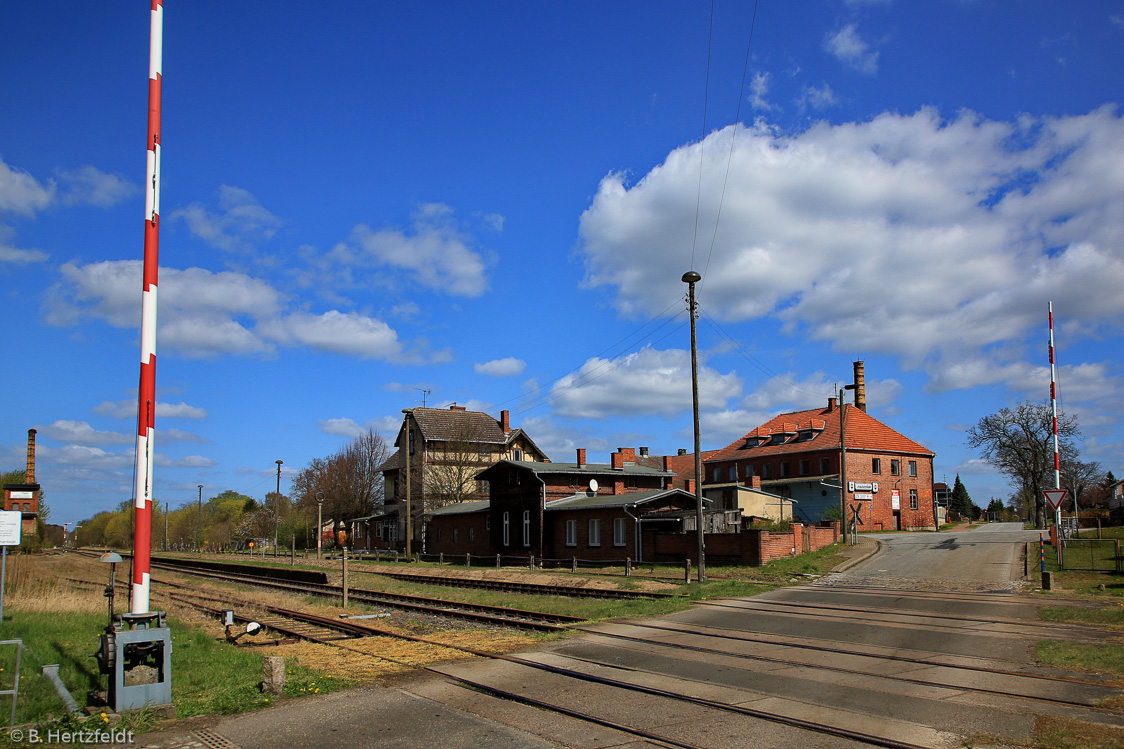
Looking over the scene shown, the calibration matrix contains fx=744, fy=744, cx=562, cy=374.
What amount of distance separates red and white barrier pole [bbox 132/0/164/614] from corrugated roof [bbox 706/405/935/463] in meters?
52.3

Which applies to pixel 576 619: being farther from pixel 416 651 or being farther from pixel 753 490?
pixel 753 490

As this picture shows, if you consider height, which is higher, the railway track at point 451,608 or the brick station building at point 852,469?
the brick station building at point 852,469

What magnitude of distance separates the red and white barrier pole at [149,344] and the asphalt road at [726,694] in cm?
176

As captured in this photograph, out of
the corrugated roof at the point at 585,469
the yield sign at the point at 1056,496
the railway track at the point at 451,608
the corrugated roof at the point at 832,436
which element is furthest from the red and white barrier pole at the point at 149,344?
the corrugated roof at the point at 832,436

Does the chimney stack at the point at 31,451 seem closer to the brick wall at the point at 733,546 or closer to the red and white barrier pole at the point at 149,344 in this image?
the brick wall at the point at 733,546

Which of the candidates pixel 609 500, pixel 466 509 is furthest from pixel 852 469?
pixel 466 509

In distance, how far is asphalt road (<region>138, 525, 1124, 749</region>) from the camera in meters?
7.41

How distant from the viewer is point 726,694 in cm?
910

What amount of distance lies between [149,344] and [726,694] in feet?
25.6

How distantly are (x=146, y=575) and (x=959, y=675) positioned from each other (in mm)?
10145

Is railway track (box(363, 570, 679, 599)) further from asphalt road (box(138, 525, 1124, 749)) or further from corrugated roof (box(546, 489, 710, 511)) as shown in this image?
corrugated roof (box(546, 489, 710, 511))

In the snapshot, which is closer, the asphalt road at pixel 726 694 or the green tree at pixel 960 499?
the asphalt road at pixel 726 694

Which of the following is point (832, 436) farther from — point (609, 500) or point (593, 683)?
point (593, 683)

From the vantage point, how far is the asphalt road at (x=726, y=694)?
24.3ft
